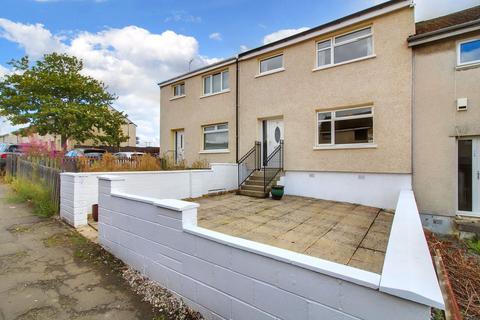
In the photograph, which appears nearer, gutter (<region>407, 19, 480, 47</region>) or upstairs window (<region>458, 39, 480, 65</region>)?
gutter (<region>407, 19, 480, 47</region>)

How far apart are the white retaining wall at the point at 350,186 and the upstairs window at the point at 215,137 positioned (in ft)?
12.6

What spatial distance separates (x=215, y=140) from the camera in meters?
12.5

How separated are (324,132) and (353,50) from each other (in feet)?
9.72

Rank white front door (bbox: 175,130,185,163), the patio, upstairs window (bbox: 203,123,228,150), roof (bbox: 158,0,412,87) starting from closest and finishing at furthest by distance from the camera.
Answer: the patio, roof (bbox: 158,0,412,87), upstairs window (bbox: 203,123,228,150), white front door (bbox: 175,130,185,163)

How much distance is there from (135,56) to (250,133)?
27.7 ft

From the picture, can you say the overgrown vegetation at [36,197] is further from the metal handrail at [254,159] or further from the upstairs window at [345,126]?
the upstairs window at [345,126]

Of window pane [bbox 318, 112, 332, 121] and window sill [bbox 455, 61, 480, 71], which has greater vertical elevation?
window sill [bbox 455, 61, 480, 71]

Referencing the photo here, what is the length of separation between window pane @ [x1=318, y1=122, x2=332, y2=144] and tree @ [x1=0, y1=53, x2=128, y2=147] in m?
17.7

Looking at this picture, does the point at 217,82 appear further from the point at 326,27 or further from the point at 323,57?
the point at 326,27

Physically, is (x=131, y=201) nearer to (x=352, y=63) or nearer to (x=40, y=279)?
(x=40, y=279)

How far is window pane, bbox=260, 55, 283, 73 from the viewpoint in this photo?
33.9ft

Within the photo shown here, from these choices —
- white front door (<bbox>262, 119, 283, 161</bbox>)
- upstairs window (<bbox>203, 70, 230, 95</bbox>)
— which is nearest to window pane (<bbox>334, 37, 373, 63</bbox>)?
white front door (<bbox>262, 119, 283, 161</bbox>)

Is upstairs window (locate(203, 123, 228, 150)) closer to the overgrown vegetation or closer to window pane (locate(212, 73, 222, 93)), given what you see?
window pane (locate(212, 73, 222, 93))

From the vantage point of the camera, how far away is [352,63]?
839cm
